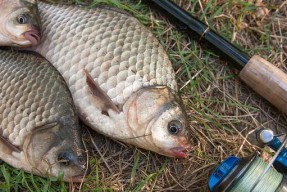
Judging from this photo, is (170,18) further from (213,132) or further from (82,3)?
(213,132)

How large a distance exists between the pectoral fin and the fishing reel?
60 centimetres

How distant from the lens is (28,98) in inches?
97.3

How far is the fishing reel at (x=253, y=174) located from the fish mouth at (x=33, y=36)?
1.14m

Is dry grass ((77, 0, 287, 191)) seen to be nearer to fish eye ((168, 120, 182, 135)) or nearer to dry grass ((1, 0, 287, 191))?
dry grass ((1, 0, 287, 191))

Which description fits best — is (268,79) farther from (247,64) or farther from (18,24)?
(18,24)

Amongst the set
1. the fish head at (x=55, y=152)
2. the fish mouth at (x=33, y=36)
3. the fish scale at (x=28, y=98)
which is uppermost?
the fish mouth at (x=33, y=36)

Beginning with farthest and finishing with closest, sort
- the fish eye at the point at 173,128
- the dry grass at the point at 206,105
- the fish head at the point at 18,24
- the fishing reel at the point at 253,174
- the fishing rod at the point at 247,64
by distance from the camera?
the fishing rod at the point at 247,64, the dry grass at the point at 206,105, the fish head at the point at 18,24, the fish eye at the point at 173,128, the fishing reel at the point at 253,174

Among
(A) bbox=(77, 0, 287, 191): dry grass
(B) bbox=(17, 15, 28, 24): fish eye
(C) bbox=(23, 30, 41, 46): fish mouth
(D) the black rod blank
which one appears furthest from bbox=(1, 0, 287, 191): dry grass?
(B) bbox=(17, 15, 28, 24): fish eye

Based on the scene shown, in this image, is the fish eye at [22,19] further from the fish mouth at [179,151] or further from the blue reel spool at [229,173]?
the blue reel spool at [229,173]

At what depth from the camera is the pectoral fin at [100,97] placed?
2490 mm

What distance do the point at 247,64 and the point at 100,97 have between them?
2.89 feet

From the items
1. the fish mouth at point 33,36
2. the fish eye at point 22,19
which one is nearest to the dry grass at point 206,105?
the fish mouth at point 33,36

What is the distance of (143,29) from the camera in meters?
2.73

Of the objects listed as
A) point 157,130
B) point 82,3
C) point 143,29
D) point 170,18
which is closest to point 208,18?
point 170,18
